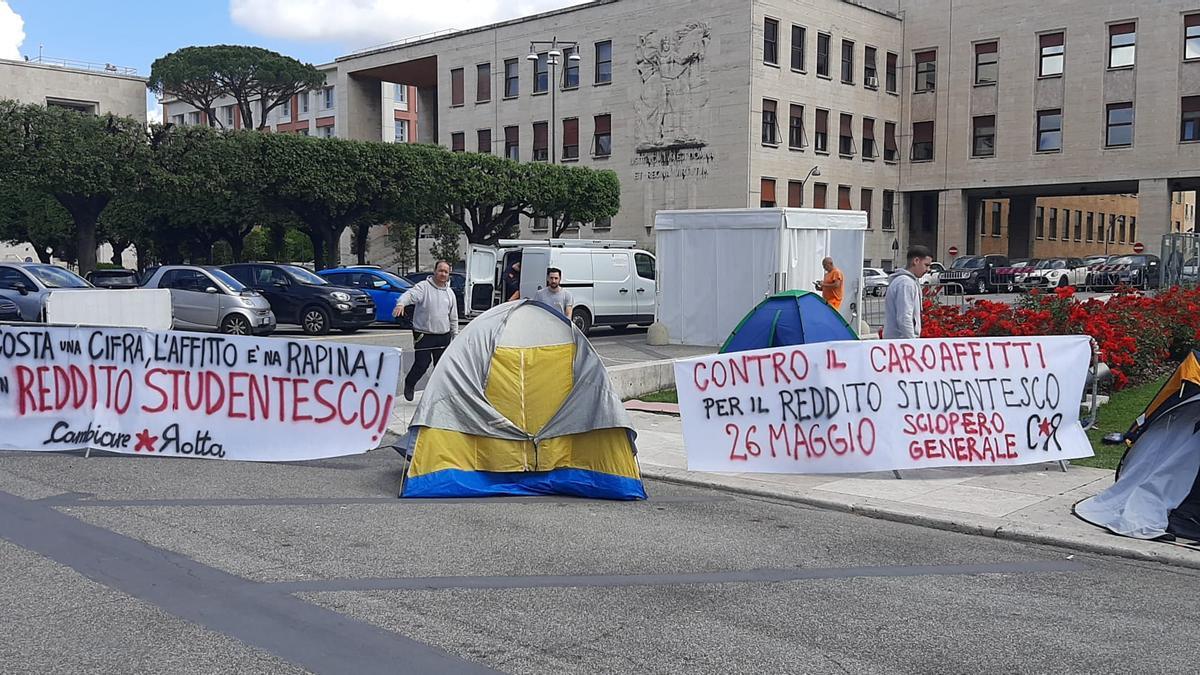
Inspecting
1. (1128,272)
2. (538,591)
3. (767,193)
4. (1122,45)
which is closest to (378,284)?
(538,591)

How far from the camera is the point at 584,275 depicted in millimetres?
23094

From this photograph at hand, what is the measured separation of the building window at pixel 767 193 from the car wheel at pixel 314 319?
96.6 ft

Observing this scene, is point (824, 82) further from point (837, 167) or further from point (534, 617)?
point (534, 617)

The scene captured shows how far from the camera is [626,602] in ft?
18.8

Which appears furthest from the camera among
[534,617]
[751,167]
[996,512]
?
[751,167]

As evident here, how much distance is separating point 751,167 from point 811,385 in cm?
4096

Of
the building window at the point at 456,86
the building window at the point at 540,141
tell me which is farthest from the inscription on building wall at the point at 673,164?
the building window at the point at 456,86

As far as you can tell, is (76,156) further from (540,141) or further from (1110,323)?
(1110,323)

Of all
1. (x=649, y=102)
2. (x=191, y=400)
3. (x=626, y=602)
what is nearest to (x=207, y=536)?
(x=626, y=602)

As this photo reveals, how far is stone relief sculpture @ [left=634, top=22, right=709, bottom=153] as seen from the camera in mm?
50406

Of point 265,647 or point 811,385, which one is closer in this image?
point 265,647

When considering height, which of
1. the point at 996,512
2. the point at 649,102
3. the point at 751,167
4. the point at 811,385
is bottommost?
the point at 996,512

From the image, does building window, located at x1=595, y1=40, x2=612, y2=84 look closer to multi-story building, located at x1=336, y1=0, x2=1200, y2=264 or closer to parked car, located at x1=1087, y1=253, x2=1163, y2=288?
multi-story building, located at x1=336, y1=0, x2=1200, y2=264

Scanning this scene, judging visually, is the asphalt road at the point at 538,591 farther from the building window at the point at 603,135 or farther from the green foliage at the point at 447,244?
the building window at the point at 603,135
